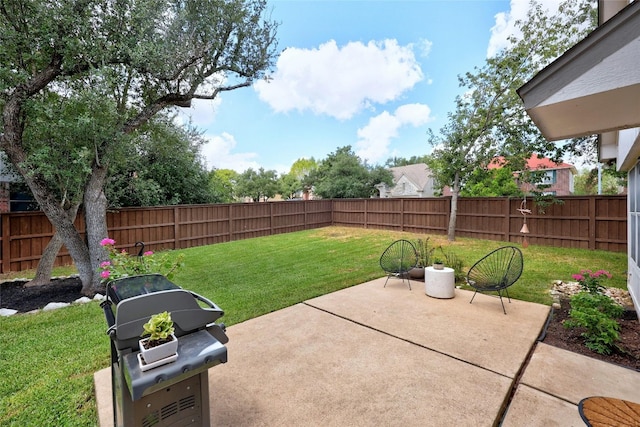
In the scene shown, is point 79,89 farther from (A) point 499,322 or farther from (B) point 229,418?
(A) point 499,322

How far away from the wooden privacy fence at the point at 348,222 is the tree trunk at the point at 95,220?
340 centimetres

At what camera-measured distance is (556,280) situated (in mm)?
5742

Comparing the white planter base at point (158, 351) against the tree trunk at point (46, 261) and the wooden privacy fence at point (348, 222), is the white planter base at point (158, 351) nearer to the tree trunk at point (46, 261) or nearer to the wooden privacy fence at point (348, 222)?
the tree trunk at point (46, 261)

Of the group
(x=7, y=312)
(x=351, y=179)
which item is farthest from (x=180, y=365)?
(x=351, y=179)

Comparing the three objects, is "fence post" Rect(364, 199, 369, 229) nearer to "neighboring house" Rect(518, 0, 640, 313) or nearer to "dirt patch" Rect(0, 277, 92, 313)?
"dirt patch" Rect(0, 277, 92, 313)

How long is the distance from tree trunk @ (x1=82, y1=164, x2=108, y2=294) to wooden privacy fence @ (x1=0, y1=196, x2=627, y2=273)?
11.2 feet

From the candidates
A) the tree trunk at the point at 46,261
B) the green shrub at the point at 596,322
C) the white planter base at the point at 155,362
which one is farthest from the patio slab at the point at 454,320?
the tree trunk at the point at 46,261

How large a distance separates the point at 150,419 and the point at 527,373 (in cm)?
293

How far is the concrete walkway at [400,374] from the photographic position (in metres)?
2.09

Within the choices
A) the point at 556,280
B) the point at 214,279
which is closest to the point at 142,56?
the point at 214,279

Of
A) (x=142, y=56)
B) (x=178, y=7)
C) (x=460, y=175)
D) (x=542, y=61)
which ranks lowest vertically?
(x=460, y=175)

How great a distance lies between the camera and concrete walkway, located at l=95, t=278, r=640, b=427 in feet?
6.86

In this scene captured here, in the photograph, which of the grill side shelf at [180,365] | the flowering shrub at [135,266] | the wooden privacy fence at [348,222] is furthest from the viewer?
the wooden privacy fence at [348,222]

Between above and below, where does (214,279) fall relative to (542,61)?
below
